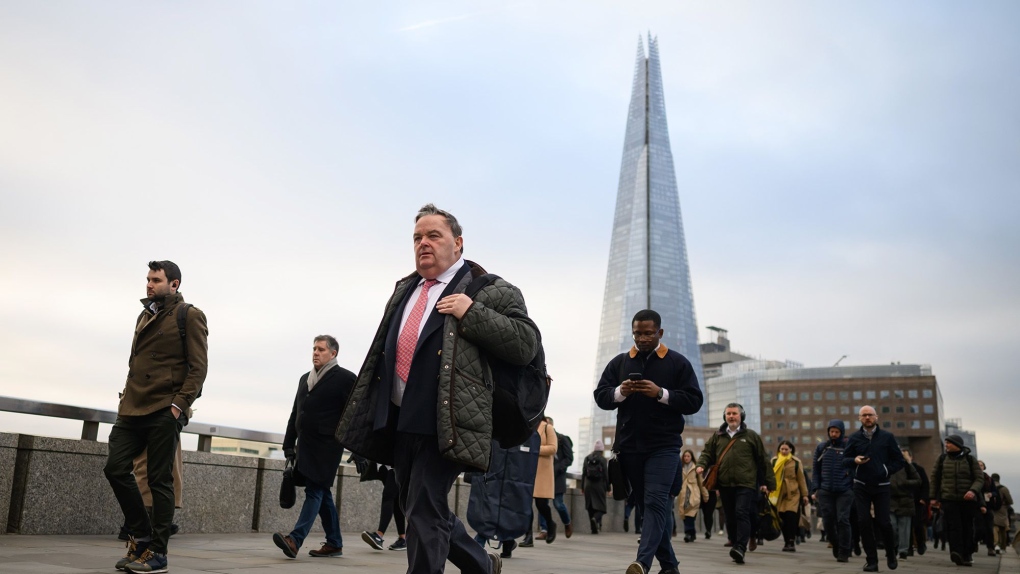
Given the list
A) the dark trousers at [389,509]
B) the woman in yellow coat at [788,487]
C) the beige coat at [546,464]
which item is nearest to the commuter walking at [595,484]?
the woman in yellow coat at [788,487]

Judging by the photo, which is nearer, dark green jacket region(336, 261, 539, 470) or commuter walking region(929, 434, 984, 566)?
dark green jacket region(336, 261, 539, 470)

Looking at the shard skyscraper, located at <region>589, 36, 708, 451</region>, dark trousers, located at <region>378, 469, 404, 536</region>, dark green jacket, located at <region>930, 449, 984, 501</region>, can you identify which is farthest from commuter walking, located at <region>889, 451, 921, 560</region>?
the shard skyscraper, located at <region>589, 36, 708, 451</region>

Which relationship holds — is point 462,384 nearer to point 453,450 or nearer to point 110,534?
point 453,450

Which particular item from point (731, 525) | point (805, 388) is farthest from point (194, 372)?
point (805, 388)

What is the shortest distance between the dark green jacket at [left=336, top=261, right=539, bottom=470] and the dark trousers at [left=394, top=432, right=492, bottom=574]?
16 centimetres

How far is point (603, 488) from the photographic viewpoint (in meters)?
19.3

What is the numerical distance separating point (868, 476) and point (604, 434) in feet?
475

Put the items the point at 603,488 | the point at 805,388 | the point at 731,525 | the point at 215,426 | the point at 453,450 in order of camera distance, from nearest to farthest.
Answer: the point at 453,450 → the point at 215,426 → the point at 731,525 → the point at 603,488 → the point at 805,388

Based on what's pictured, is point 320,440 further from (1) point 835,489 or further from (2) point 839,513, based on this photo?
(1) point 835,489

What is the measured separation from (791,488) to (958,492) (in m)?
3.36

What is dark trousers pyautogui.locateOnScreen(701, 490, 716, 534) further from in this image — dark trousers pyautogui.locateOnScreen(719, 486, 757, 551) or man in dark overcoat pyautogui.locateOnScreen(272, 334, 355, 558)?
man in dark overcoat pyautogui.locateOnScreen(272, 334, 355, 558)

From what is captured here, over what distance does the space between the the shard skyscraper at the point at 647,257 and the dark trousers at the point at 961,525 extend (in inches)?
5206

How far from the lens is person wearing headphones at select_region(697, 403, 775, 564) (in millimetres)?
11367

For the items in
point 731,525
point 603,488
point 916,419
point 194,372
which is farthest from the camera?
point 916,419
